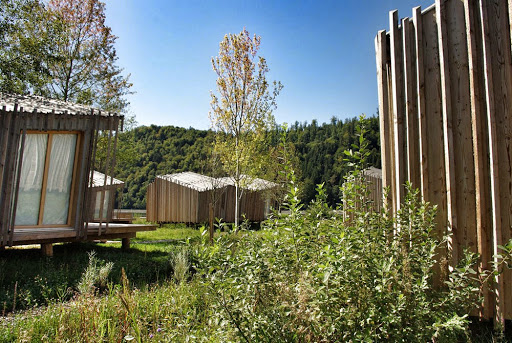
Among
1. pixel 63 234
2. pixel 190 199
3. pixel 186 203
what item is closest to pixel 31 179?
pixel 63 234

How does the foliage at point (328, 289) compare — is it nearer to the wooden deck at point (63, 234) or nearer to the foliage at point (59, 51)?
the wooden deck at point (63, 234)

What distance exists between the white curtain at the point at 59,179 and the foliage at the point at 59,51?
7344 mm

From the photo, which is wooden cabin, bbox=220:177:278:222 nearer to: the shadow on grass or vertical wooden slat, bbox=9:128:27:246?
the shadow on grass

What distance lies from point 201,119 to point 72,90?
5.69 m

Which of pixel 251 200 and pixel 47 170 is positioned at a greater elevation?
pixel 251 200

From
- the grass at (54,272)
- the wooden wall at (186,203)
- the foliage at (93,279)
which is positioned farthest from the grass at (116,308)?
the wooden wall at (186,203)

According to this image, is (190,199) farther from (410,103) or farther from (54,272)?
(410,103)

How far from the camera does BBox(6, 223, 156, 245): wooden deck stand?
287 inches

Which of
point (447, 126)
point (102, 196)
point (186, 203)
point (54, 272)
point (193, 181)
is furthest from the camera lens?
point (193, 181)

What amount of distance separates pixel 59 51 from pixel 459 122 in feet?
52.3

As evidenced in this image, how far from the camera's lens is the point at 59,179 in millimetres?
8195

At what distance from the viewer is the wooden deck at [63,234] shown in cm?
729

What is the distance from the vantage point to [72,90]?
15.9 m

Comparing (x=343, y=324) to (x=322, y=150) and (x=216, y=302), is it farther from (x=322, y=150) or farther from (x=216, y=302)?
(x=322, y=150)
